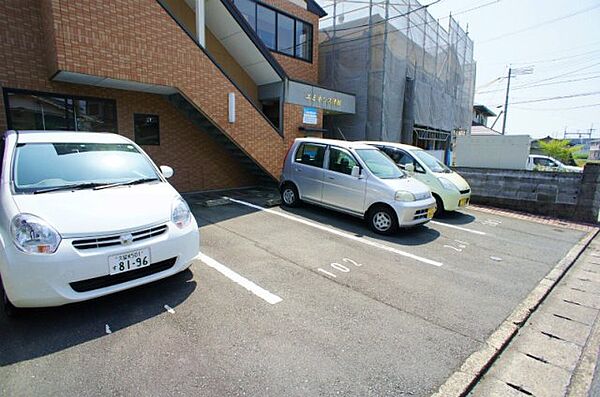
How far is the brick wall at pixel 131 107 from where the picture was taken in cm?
601

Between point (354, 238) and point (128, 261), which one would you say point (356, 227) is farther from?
point (128, 261)

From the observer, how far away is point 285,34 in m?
11.2

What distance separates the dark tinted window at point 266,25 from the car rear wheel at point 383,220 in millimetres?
7838

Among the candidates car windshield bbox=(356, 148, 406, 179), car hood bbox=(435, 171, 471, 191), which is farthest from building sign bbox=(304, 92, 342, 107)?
car hood bbox=(435, 171, 471, 191)

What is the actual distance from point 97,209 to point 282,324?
195 centimetres

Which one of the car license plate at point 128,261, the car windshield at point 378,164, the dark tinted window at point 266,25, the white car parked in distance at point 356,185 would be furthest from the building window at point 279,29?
the car license plate at point 128,261

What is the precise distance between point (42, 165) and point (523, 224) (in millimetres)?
8662

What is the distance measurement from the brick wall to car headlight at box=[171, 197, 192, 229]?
193 inches

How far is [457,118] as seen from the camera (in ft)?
63.1

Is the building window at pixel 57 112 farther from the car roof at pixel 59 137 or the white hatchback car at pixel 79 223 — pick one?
the white hatchback car at pixel 79 223

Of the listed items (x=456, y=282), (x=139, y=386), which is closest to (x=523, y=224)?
(x=456, y=282)

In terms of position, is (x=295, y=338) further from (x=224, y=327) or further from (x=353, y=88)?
(x=353, y=88)

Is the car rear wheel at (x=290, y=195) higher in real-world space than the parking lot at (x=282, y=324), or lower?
higher

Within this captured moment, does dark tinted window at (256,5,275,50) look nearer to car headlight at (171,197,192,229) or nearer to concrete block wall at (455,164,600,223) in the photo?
concrete block wall at (455,164,600,223)
